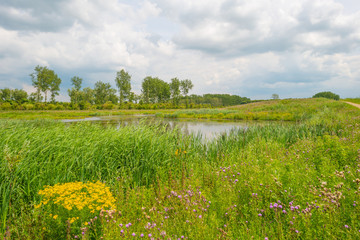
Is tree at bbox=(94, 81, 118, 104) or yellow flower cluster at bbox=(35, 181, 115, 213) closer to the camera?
yellow flower cluster at bbox=(35, 181, 115, 213)

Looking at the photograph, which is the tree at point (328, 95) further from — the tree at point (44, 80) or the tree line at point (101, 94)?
the tree at point (44, 80)

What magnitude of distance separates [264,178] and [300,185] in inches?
21.7

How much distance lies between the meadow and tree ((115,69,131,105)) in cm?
6332

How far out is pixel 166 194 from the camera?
3.31m

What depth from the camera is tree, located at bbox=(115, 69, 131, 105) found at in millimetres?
66562

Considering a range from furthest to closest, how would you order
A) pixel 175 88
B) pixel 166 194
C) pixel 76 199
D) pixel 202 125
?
1. pixel 175 88
2. pixel 202 125
3. pixel 166 194
4. pixel 76 199

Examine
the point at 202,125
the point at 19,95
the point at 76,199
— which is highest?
the point at 19,95

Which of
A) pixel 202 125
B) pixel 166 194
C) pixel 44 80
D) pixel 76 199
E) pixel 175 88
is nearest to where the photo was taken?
pixel 76 199

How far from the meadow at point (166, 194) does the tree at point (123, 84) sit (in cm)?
6332

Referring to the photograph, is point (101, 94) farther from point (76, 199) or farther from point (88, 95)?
point (76, 199)

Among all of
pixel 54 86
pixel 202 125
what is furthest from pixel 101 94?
pixel 202 125

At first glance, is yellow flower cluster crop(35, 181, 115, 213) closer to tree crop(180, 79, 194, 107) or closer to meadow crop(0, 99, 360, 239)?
meadow crop(0, 99, 360, 239)

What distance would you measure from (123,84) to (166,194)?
225 ft

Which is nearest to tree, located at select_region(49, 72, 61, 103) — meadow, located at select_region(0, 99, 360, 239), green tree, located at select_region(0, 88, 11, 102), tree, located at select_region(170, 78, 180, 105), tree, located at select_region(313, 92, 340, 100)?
green tree, located at select_region(0, 88, 11, 102)
